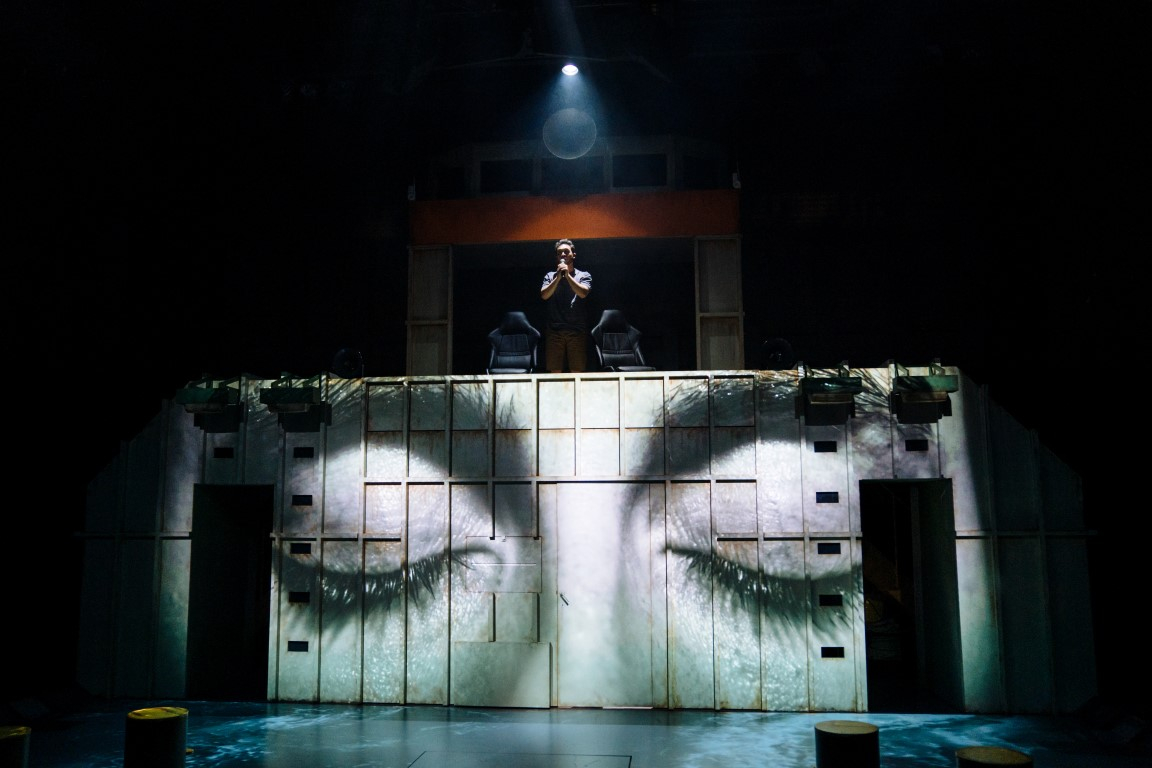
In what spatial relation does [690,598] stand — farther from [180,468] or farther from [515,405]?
[180,468]

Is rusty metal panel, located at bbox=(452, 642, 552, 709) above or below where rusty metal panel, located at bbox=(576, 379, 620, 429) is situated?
below

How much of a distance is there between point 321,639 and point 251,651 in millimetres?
2113

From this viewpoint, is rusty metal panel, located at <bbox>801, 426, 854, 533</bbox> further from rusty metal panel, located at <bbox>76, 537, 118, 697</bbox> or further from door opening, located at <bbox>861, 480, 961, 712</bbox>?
rusty metal panel, located at <bbox>76, 537, 118, 697</bbox>

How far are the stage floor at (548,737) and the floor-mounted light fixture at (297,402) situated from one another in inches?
91.5

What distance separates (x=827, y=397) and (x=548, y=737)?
11.0ft

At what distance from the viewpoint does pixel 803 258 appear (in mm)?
10688

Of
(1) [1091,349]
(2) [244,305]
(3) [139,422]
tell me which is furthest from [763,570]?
(2) [244,305]

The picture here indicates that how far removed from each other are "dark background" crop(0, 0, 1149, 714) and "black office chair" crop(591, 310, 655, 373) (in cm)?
264

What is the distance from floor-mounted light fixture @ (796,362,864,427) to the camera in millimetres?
6742

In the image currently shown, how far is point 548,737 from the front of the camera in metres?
5.95

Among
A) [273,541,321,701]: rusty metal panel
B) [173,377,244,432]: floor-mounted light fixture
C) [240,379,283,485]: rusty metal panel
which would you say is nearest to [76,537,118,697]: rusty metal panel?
[240,379,283,485]: rusty metal panel

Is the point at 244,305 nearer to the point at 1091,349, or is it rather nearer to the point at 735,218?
the point at 735,218

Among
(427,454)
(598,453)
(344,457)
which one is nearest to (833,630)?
(598,453)

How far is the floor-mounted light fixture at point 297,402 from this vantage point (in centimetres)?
707
